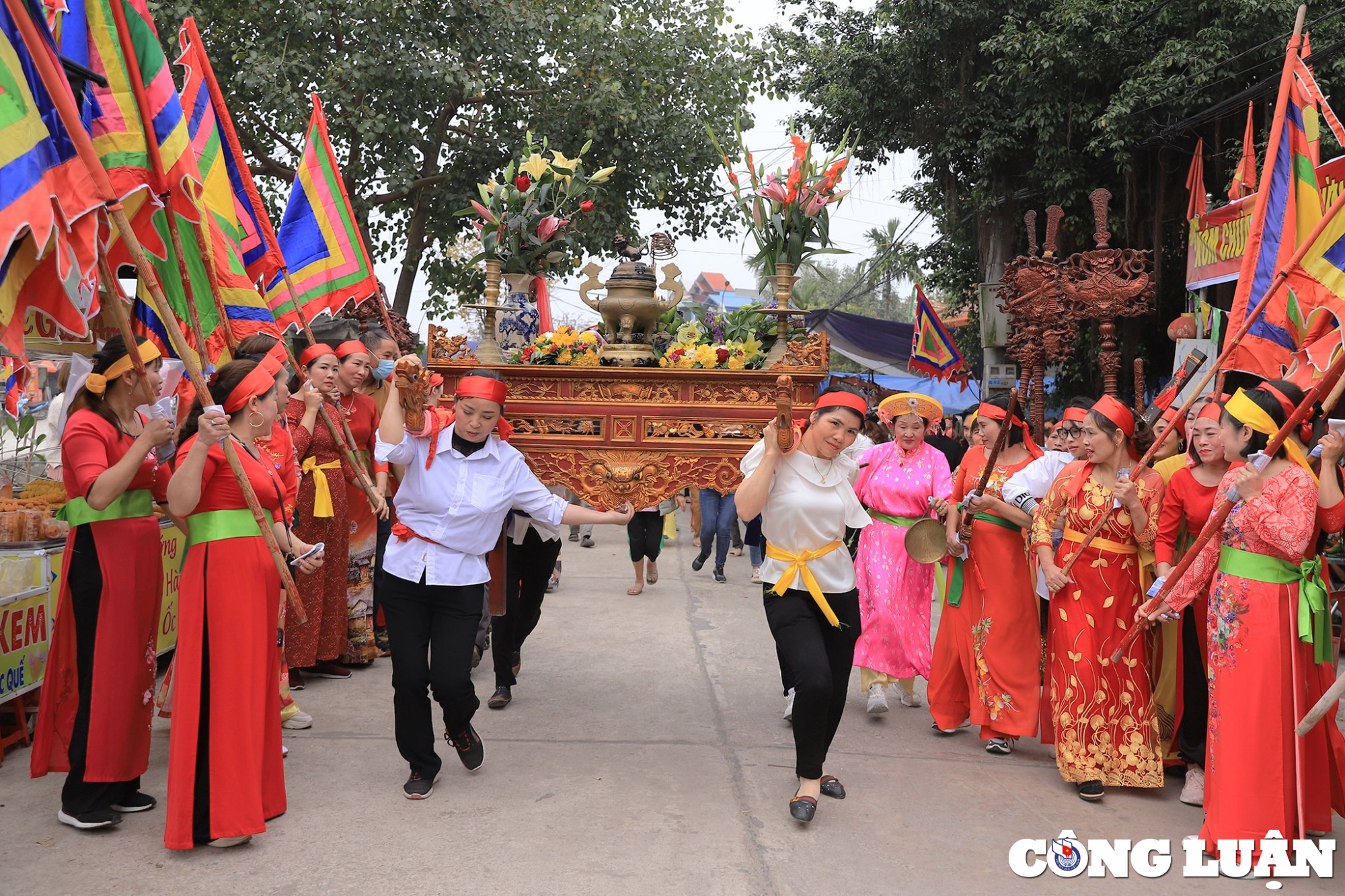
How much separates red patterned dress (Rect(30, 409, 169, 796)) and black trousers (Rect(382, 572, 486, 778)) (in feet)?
3.01

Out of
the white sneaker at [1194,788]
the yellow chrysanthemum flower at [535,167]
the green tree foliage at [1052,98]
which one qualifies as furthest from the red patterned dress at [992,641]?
the green tree foliage at [1052,98]

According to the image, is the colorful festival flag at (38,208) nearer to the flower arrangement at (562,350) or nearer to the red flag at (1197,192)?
the flower arrangement at (562,350)

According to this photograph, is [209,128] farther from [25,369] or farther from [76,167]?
[25,369]

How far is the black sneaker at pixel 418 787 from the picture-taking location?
4121 millimetres

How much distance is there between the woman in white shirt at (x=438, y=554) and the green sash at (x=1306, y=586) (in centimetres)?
244

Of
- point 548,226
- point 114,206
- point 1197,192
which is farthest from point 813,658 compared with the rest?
point 1197,192

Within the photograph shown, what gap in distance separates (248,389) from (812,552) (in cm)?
229

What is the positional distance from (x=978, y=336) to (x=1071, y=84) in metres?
5.00

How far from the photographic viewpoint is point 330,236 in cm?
525

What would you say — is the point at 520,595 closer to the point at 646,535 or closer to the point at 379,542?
the point at 379,542

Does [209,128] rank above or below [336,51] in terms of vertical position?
below

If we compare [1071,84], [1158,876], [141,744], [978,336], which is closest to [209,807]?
[141,744]

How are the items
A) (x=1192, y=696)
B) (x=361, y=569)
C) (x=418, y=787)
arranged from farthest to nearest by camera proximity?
(x=361, y=569), (x=1192, y=696), (x=418, y=787)

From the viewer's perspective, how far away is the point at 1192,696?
4.56 metres
